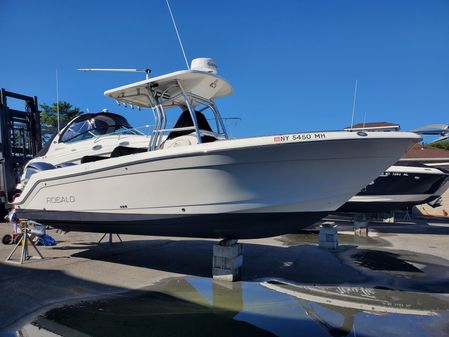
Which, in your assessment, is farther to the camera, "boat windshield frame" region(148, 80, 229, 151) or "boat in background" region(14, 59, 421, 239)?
"boat windshield frame" region(148, 80, 229, 151)

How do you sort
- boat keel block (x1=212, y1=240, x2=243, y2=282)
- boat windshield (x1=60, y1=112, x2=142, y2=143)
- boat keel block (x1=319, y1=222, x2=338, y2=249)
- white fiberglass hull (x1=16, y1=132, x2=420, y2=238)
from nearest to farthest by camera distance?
white fiberglass hull (x1=16, y1=132, x2=420, y2=238)
boat keel block (x1=212, y1=240, x2=243, y2=282)
boat windshield (x1=60, y1=112, x2=142, y2=143)
boat keel block (x1=319, y1=222, x2=338, y2=249)

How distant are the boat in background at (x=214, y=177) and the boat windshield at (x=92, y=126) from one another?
163 centimetres

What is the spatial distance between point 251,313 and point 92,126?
16.7 feet

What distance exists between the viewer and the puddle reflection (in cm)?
358

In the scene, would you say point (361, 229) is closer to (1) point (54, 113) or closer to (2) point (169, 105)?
(2) point (169, 105)

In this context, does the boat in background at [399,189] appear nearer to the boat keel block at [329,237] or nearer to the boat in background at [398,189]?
the boat in background at [398,189]

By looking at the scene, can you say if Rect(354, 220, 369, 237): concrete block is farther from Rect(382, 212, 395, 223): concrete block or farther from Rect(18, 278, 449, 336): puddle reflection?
Rect(18, 278, 449, 336): puddle reflection

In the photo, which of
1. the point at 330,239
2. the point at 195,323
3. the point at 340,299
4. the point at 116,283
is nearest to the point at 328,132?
the point at 340,299

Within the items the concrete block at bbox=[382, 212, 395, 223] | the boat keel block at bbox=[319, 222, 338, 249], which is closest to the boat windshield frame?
the boat keel block at bbox=[319, 222, 338, 249]

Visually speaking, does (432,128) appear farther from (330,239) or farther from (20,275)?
(20,275)

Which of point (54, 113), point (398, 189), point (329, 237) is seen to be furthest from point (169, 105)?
point (54, 113)

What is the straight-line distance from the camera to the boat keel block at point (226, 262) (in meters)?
5.28

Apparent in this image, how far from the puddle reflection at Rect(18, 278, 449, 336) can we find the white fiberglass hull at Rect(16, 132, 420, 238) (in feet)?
2.97

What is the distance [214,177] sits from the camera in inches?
186
